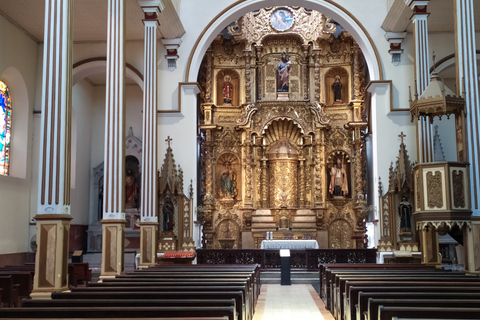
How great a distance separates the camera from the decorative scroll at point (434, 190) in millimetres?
10891

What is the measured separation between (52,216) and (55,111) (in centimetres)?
171

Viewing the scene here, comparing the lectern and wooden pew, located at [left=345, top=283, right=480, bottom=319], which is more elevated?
Answer: wooden pew, located at [left=345, top=283, right=480, bottom=319]

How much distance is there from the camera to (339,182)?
21.8m

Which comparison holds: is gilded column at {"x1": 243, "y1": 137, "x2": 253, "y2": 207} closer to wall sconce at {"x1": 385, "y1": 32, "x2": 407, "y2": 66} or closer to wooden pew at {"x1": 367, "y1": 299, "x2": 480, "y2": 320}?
wall sconce at {"x1": 385, "y1": 32, "x2": 407, "y2": 66}

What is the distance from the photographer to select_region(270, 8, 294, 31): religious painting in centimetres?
2234

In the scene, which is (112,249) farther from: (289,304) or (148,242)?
(289,304)

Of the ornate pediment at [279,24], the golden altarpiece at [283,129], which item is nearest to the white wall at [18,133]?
the golden altarpiece at [283,129]

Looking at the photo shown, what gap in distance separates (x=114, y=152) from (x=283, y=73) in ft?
39.3

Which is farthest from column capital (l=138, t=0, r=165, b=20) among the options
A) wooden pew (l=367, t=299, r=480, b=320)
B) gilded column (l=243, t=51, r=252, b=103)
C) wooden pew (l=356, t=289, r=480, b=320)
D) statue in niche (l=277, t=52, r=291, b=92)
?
wooden pew (l=367, t=299, r=480, b=320)

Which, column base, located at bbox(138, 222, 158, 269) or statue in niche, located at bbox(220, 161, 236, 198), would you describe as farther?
statue in niche, located at bbox(220, 161, 236, 198)

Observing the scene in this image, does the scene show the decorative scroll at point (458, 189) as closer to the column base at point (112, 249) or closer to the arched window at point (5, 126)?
the column base at point (112, 249)

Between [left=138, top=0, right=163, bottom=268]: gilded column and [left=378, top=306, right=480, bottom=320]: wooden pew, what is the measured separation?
9.83 metres

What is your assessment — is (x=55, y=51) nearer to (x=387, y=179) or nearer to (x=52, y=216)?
(x=52, y=216)

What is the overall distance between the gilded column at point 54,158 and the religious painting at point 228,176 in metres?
13.1
